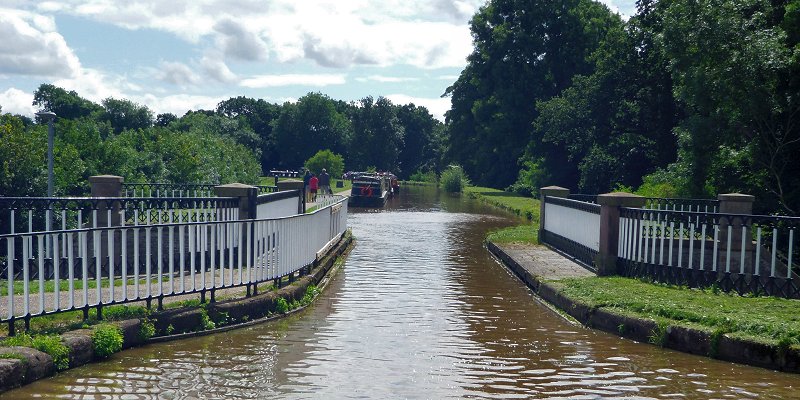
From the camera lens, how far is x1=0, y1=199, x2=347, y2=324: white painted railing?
908cm

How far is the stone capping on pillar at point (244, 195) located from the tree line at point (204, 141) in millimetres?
8864

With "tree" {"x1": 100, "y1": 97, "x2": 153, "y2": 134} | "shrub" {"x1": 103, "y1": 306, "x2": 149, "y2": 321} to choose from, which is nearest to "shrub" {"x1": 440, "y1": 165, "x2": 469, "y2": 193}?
"tree" {"x1": 100, "y1": 97, "x2": 153, "y2": 134}

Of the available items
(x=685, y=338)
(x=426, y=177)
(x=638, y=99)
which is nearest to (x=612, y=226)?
(x=685, y=338)

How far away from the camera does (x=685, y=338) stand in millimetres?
10227

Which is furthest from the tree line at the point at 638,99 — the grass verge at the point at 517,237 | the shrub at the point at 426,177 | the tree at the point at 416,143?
the tree at the point at 416,143

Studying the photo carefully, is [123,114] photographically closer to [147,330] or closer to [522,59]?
[522,59]

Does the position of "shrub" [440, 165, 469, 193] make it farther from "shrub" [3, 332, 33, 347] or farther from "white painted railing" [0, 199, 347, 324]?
"shrub" [3, 332, 33, 347]

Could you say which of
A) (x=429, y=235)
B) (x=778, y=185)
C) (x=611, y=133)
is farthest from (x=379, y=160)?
(x=778, y=185)

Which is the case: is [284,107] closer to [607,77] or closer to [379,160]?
[379,160]

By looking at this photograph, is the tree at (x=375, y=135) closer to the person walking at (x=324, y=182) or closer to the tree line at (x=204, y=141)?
the tree line at (x=204, y=141)

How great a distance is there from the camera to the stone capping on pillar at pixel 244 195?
16.5 meters

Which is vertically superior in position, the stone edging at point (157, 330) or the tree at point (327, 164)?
the tree at point (327, 164)

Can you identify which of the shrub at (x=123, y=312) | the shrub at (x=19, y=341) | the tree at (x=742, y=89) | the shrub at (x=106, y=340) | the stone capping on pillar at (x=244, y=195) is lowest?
the shrub at (x=106, y=340)

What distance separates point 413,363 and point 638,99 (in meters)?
32.8
